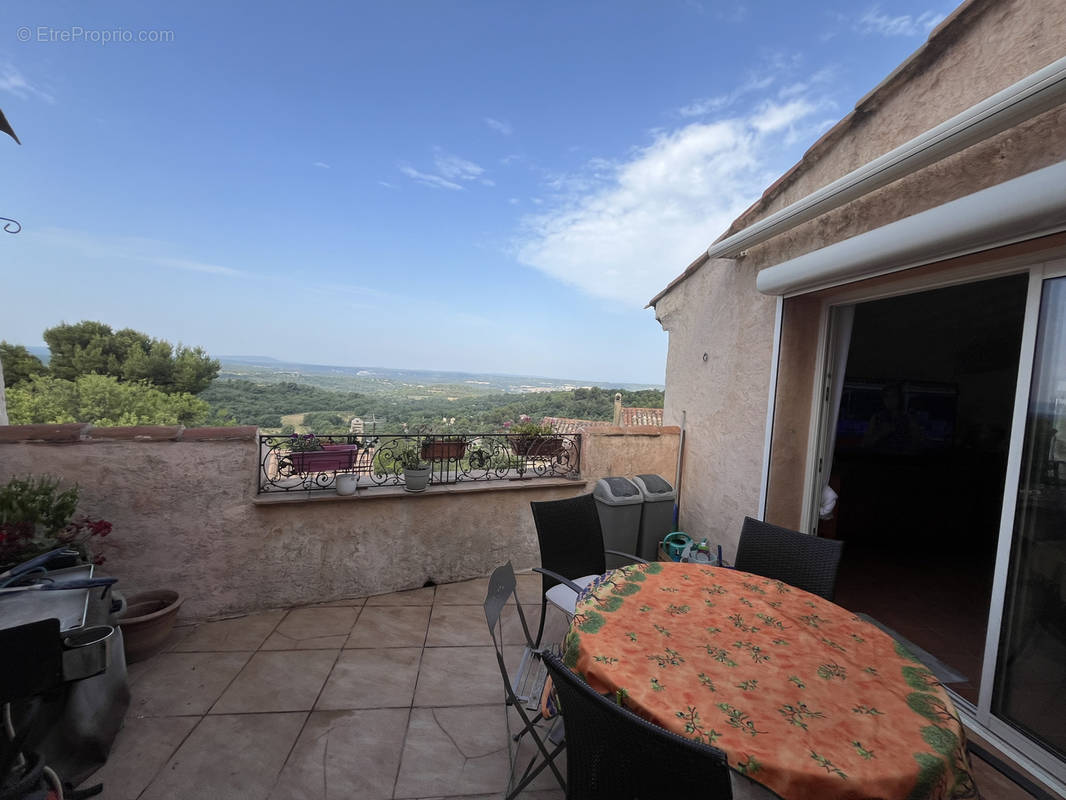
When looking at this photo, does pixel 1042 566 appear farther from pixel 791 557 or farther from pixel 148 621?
pixel 148 621

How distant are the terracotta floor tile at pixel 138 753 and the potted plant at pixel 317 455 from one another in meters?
1.61

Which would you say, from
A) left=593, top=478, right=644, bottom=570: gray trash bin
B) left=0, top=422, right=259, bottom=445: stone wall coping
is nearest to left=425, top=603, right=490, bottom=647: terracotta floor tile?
left=593, top=478, right=644, bottom=570: gray trash bin

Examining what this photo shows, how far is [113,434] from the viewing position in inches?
103

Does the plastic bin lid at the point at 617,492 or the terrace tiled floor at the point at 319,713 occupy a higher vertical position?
the plastic bin lid at the point at 617,492

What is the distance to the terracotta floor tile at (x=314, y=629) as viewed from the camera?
104 inches

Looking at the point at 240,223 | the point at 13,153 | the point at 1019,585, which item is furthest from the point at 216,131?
the point at 1019,585

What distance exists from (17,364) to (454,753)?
19114 mm

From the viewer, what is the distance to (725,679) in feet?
3.92

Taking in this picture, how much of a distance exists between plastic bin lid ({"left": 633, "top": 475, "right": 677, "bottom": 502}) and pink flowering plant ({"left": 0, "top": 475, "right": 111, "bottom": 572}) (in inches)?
144

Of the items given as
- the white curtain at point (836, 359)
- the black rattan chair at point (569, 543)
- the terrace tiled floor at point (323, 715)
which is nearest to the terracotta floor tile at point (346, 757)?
the terrace tiled floor at point (323, 715)

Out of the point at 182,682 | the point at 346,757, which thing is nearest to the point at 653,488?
the point at 346,757

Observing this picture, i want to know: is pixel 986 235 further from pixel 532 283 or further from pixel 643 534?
pixel 532 283

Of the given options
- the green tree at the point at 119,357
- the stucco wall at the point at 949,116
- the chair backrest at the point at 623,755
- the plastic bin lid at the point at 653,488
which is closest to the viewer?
the chair backrest at the point at 623,755

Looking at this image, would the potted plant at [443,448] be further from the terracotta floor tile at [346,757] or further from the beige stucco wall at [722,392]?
the beige stucco wall at [722,392]
